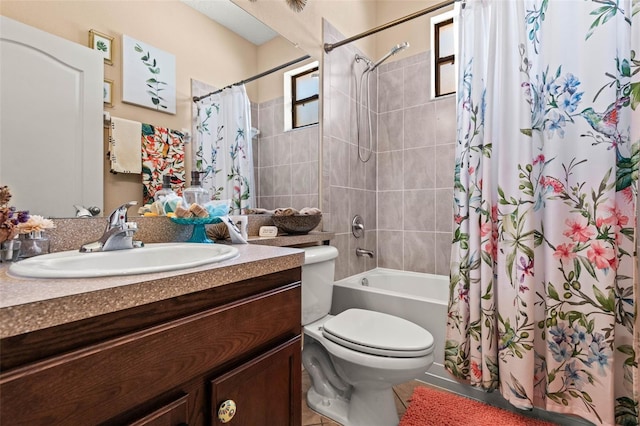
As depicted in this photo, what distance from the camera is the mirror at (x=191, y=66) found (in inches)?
35.4

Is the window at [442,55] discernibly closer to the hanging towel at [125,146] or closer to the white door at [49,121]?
the hanging towel at [125,146]

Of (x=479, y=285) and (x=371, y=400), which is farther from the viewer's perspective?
(x=479, y=285)

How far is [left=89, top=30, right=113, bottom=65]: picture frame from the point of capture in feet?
3.11

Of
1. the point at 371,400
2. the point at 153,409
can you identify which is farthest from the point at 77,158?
the point at 371,400

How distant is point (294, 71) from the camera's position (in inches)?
69.2

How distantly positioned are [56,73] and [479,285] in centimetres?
175

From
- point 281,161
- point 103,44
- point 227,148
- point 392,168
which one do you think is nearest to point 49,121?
point 103,44

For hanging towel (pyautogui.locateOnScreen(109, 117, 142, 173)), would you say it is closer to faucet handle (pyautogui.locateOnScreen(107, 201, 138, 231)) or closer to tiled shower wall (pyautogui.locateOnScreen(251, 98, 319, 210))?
faucet handle (pyautogui.locateOnScreen(107, 201, 138, 231))

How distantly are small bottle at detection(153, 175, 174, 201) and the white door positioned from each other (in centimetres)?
17

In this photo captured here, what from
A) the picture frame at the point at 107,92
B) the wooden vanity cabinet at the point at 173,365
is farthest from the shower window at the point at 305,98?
the wooden vanity cabinet at the point at 173,365

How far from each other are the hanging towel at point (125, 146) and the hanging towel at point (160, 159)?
0.9 inches

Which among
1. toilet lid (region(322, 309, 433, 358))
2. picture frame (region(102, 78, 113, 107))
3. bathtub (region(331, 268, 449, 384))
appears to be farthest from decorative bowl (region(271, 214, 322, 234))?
picture frame (region(102, 78, 113, 107))

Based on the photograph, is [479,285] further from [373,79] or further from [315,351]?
[373,79]

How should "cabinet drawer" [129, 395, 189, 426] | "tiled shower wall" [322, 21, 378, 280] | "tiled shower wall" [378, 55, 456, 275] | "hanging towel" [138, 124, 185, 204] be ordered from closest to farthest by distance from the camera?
1. "cabinet drawer" [129, 395, 189, 426]
2. "hanging towel" [138, 124, 185, 204]
3. "tiled shower wall" [322, 21, 378, 280]
4. "tiled shower wall" [378, 55, 456, 275]
